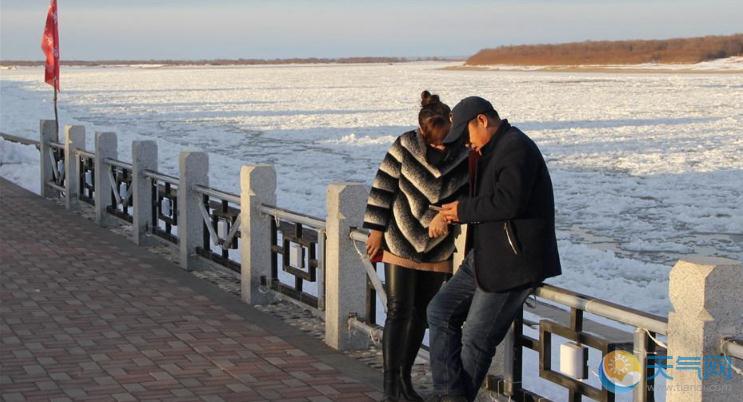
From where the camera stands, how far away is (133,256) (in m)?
11.7

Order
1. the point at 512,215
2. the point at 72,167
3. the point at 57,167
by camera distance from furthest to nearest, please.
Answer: the point at 57,167 < the point at 72,167 < the point at 512,215

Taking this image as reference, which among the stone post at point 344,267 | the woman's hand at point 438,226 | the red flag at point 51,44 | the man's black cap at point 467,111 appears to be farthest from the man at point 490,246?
the red flag at point 51,44

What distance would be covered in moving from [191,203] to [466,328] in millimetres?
5813

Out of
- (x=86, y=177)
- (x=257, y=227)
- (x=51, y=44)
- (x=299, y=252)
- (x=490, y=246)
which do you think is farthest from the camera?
(x=51, y=44)

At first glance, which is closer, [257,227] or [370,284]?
[370,284]

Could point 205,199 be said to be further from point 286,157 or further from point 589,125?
point 589,125

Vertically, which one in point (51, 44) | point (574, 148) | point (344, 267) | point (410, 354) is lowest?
point (574, 148)

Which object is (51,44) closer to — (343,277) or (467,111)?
(343,277)

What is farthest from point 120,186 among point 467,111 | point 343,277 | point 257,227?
point 467,111

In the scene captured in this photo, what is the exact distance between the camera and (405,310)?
6.09 metres

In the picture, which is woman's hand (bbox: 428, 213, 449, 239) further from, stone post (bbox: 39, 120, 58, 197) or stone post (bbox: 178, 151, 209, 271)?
stone post (bbox: 39, 120, 58, 197)

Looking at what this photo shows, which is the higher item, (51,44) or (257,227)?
(51,44)

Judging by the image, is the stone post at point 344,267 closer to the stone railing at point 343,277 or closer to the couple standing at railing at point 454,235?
the stone railing at point 343,277

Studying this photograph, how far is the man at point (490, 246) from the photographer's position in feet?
16.4
